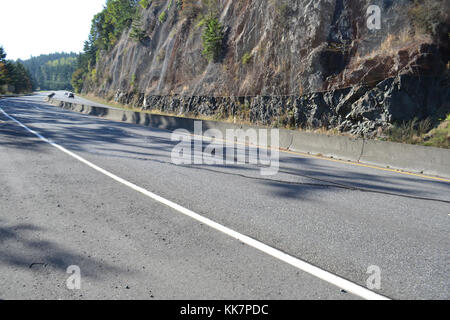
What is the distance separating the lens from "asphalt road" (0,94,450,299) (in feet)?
11.2

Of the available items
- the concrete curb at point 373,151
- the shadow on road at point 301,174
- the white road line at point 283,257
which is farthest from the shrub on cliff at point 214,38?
the white road line at point 283,257

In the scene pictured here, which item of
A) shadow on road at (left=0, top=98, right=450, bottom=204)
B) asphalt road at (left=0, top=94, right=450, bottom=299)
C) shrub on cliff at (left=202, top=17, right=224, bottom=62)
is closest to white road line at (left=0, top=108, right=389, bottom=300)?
asphalt road at (left=0, top=94, right=450, bottom=299)

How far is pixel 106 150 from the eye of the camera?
468 inches

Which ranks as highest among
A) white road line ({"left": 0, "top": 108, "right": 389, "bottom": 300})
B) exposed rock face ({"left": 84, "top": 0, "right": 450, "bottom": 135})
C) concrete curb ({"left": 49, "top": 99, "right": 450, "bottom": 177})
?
exposed rock face ({"left": 84, "top": 0, "right": 450, "bottom": 135})

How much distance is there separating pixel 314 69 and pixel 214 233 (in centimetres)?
1650

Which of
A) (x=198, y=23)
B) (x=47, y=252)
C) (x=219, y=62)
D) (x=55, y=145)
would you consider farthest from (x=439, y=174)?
(x=198, y=23)

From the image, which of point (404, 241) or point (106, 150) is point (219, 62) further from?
point (404, 241)

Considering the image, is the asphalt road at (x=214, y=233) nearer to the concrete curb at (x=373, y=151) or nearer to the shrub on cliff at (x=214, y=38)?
the concrete curb at (x=373, y=151)

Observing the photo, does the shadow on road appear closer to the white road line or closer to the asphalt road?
the asphalt road

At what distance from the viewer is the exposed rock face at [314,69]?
1491 centimetres

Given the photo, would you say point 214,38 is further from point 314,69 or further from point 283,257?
point 283,257

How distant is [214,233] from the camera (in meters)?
4.72

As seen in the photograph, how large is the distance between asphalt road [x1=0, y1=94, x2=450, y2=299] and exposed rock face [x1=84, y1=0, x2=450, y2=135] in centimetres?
741

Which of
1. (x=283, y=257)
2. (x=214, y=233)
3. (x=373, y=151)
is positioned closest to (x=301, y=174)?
(x=373, y=151)
